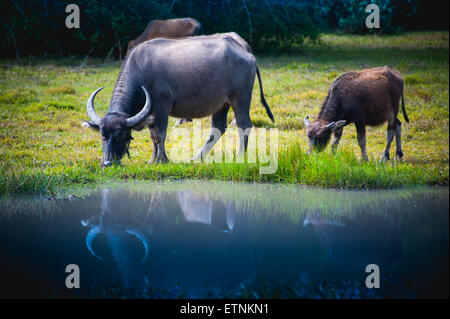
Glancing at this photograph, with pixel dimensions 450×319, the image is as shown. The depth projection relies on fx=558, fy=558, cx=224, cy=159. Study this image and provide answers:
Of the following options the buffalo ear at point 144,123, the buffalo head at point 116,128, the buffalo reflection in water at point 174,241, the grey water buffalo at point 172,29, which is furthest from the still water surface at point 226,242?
the grey water buffalo at point 172,29

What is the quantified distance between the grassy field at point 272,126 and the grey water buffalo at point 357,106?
278 mm

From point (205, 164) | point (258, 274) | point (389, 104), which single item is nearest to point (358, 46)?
point (389, 104)

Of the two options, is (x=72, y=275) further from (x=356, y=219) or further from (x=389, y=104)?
(x=389, y=104)

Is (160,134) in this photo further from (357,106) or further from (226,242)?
(226,242)

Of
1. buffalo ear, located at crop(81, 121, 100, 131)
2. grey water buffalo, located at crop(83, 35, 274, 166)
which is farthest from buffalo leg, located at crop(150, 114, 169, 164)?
buffalo ear, located at crop(81, 121, 100, 131)

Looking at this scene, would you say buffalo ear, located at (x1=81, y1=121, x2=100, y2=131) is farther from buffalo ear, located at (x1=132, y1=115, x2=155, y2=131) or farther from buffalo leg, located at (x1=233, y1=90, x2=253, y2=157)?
buffalo leg, located at (x1=233, y1=90, x2=253, y2=157)

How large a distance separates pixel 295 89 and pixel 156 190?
6.04 meters

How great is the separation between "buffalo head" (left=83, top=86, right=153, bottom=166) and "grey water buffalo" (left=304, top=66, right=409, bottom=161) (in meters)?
2.23

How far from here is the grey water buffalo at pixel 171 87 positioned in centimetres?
713

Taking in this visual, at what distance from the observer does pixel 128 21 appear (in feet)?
51.4

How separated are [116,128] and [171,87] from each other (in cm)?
99

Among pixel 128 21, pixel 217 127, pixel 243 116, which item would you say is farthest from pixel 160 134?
pixel 128 21

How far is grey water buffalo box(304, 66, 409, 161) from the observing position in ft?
24.6

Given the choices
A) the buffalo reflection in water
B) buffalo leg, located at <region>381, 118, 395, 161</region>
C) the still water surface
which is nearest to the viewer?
the still water surface
